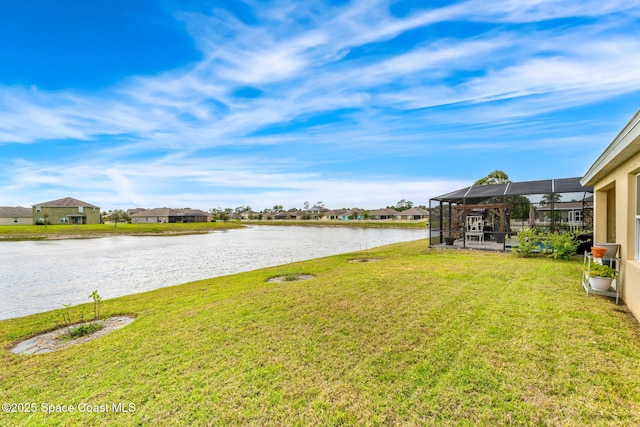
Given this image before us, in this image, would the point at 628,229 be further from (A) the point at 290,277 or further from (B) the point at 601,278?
(A) the point at 290,277

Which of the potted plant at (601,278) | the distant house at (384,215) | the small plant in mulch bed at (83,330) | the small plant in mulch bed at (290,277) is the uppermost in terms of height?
the distant house at (384,215)

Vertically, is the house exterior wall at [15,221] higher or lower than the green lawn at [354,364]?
Result: higher

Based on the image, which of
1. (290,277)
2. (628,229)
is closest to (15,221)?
(290,277)

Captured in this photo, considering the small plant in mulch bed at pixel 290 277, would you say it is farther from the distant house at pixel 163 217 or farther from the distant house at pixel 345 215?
the distant house at pixel 345 215

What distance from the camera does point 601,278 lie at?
4.96 metres

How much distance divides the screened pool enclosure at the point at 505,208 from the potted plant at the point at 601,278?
5401mm

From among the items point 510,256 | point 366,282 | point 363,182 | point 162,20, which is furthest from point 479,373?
point 363,182

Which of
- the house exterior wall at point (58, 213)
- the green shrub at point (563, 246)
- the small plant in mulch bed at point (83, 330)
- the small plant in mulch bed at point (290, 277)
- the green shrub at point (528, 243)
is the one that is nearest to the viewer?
the small plant in mulch bed at point (83, 330)

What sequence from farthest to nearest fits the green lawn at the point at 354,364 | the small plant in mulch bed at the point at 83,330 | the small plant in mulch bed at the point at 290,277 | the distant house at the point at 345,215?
the distant house at the point at 345,215
the small plant in mulch bed at the point at 290,277
the small plant in mulch bed at the point at 83,330
the green lawn at the point at 354,364

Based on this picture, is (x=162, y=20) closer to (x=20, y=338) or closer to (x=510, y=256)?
(x=20, y=338)

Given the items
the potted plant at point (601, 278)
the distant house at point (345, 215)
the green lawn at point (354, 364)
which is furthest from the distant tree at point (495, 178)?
the distant house at point (345, 215)

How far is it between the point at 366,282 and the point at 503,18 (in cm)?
903

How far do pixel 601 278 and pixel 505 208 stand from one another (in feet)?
27.3

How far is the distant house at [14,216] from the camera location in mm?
49938
